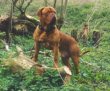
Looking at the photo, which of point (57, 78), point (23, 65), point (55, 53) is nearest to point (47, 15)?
point (55, 53)

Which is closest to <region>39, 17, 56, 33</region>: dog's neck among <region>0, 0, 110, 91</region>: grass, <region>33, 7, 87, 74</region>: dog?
<region>33, 7, 87, 74</region>: dog

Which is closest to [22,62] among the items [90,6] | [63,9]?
[63,9]

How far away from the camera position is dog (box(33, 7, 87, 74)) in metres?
9.64

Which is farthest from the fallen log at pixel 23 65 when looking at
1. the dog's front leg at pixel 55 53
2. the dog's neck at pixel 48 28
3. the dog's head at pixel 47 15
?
the dog's head at pixel 47 15

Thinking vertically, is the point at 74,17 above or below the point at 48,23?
below

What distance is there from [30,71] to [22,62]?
0.37 metres

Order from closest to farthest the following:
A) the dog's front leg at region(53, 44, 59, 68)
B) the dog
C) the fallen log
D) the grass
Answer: the grass
the fallen log
the dog
the dog's front leg at region(53, 44, 59, 68)

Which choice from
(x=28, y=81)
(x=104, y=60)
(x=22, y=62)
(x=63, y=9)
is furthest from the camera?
(x=63, y=9)

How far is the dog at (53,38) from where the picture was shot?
9641 millimetres

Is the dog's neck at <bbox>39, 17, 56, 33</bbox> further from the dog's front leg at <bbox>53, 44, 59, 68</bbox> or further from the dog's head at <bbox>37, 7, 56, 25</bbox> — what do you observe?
the dog's front leg at <bbox>53, 44, 59, 68</bbox>

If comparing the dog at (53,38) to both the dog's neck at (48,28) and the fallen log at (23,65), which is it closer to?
the dog's neck at (48,28)

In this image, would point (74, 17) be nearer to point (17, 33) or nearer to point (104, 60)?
point (17, 33)

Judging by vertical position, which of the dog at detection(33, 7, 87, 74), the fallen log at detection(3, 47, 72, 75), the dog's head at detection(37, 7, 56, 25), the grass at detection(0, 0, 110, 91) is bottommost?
the grass at detection(0, 0, 110, 91)

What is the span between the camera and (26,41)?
16094 mm
